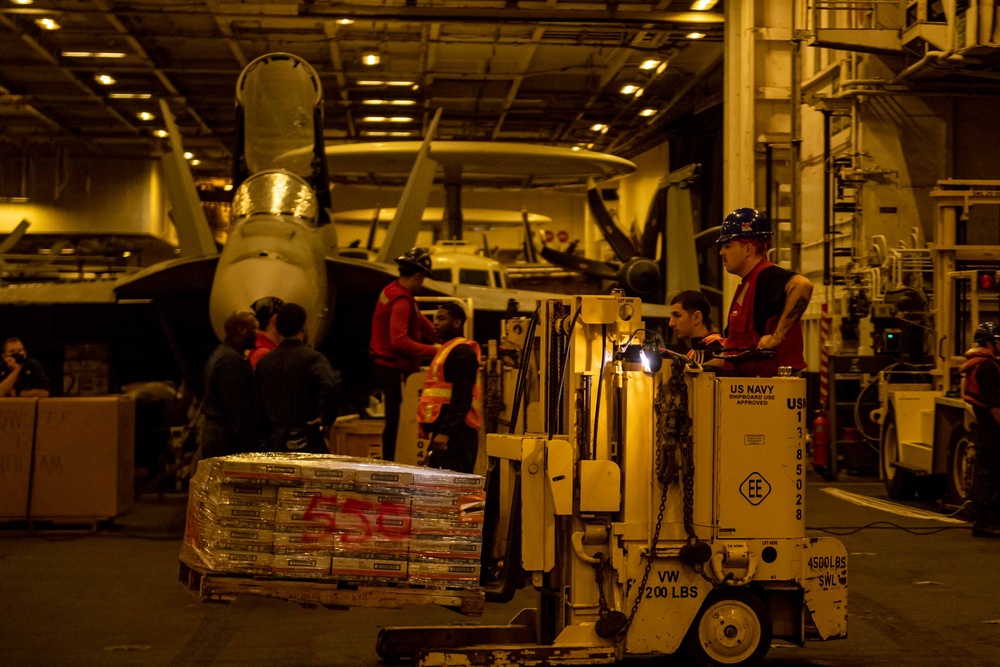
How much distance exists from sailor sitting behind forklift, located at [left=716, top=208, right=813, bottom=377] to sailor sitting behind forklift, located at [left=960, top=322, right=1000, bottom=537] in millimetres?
5154

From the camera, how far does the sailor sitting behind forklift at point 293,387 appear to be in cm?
732

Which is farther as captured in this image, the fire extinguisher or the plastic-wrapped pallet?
the fire extinguisher

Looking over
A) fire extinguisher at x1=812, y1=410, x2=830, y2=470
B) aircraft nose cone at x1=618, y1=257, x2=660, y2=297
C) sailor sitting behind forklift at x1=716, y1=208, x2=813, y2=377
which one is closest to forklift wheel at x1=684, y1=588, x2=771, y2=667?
sailor sitting behind forklift at x1=716, y1=208, x2=813, y2=377

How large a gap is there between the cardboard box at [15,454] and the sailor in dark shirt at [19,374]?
7.37 ft

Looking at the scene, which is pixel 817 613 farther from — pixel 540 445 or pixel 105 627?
pixel 105 627

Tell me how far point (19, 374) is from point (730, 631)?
914cm

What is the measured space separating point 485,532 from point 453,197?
796 inches

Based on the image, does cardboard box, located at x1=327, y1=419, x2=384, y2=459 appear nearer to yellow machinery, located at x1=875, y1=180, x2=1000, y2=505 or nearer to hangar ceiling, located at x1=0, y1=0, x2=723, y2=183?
yellow machinery, located at x1=875, y1=180, x2=1000, y2=505

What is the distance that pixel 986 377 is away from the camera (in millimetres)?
9500

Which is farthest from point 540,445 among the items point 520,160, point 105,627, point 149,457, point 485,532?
point 520,160

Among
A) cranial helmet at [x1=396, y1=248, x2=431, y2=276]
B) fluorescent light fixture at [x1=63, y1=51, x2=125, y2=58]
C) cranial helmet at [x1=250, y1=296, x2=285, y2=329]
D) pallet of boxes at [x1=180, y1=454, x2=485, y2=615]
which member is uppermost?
fluorescent light fixture at [x1=63, y1=51, x2=125, y2=58]

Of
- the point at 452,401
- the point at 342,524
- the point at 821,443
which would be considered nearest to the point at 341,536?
the point at 342,524

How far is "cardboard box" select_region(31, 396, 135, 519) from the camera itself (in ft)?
A: 30.8

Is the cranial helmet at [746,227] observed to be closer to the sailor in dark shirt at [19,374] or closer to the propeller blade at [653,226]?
the sailor in dark shirt at [19,374]
